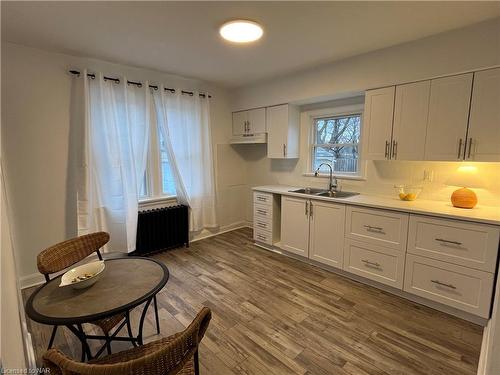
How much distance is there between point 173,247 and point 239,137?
7.15 ft

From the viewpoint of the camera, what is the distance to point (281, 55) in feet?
9.59

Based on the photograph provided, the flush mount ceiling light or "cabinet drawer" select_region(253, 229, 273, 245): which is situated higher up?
the flush mount ceiling light

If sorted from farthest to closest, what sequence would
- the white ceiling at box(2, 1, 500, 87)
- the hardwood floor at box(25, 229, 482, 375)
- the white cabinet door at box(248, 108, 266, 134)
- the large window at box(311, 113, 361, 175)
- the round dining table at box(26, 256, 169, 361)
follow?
the white cabinet door at box(248, 108, 266, 134), the large window at box(311, 113, 361, 175), the white ceiling at box(2, 1, 500, 87), the hardwood floor at box(25, 229, 482, 375), the round dining table at box(26, 256, 169, 361)

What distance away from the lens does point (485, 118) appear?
223 cm

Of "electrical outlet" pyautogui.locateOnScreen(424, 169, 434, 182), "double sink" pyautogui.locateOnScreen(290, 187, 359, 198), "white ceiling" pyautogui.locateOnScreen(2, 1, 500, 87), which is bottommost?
"double sink" pyautogui.locateOnScreen(290, 187, 359, 198)

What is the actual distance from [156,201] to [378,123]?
3.17m

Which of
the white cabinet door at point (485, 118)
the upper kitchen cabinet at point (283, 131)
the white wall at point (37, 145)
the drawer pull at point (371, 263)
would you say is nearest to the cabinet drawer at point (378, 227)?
the drawer pull at point (371, 263)

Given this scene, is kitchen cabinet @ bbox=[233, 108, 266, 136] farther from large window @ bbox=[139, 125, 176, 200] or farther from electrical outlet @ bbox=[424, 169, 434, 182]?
electrical outlet @ bbox=[424, 169, 434, 182]

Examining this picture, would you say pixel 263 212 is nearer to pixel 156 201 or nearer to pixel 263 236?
pixel 263 236

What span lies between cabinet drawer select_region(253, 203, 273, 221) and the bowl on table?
1.69 metres

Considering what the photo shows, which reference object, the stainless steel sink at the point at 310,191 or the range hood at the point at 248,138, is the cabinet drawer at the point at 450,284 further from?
the range hood at the point at 248,138

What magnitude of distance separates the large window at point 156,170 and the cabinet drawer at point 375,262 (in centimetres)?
275

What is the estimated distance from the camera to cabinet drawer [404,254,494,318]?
7.07 ft

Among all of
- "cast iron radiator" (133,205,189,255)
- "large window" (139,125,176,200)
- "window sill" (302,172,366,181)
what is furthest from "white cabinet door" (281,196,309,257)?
"large window" (139,125,176,200)
